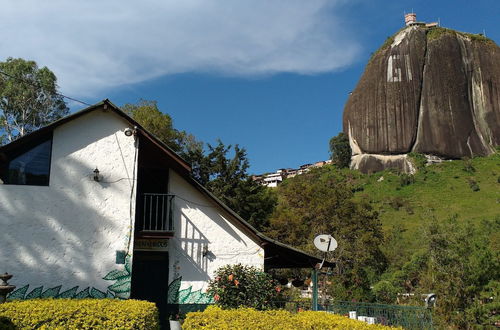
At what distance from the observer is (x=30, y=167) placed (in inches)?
464

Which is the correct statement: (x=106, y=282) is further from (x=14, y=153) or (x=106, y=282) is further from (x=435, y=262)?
(x=435, y=262)

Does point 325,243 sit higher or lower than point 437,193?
lower

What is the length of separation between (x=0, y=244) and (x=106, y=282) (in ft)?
9.03

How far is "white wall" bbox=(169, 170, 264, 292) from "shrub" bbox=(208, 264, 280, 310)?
0.72 meters

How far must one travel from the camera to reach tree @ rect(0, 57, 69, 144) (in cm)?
3719

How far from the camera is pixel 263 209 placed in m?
33.9

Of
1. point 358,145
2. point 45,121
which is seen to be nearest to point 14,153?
point 45,121

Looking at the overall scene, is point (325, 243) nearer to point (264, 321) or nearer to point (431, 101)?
point (264, 321)

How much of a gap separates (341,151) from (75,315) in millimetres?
67386

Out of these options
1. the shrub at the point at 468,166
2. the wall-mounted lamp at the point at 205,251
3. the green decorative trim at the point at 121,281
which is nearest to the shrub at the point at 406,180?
the shrub at the point at 468,166

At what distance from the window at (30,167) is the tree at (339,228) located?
17604 millimetres

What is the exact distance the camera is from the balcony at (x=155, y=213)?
12.8 meters

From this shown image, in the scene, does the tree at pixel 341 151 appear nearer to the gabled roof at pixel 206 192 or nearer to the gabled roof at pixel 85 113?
the gabled roof at pixel 206 192

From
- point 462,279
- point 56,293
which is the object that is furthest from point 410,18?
point 56,293
